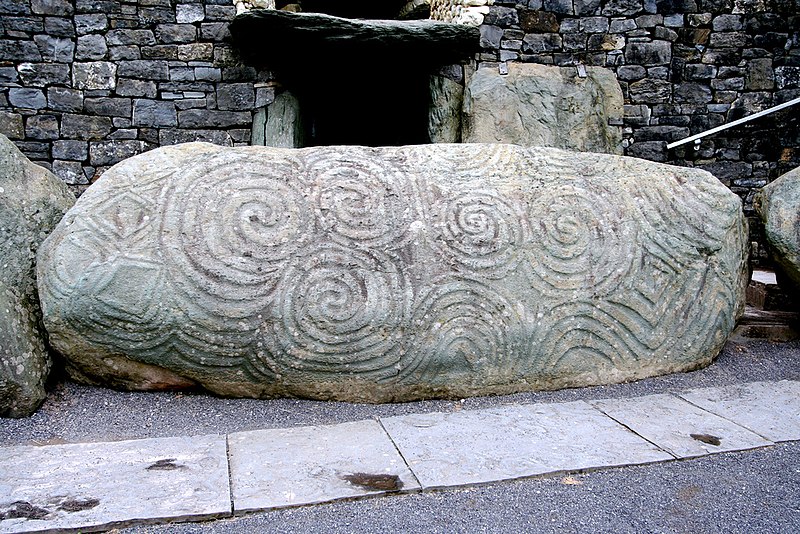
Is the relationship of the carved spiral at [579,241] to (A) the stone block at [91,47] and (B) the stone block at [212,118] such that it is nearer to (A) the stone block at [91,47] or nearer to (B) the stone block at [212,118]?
(B) the stone block at [212,118]

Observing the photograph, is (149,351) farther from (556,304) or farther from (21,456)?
(556,304)

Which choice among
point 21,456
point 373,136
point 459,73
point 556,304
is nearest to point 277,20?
point 459,73

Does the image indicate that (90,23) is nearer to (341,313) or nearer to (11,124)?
(11,124)

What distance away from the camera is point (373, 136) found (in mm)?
7977

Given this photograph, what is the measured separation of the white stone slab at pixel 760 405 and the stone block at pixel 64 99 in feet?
18.2

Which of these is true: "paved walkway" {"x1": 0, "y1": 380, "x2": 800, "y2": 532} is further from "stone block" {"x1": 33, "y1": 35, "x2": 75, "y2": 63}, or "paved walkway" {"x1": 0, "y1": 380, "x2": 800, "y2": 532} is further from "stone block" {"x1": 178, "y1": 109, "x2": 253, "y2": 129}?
"stone block" {"x1": 33, "y1": 35, "x2": 75, "y2": 63}

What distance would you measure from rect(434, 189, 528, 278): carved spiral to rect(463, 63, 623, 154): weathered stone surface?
3598 millimetres

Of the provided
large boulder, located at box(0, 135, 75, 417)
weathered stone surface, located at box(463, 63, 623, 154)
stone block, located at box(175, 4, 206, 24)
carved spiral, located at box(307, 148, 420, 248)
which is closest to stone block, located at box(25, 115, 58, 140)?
stone block, located at box(175, 4, 206, 24)

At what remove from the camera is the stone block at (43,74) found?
5742mm

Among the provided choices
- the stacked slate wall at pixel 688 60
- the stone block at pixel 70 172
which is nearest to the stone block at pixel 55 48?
the stone block at pixel 70 172

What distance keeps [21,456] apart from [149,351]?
1.85 ft

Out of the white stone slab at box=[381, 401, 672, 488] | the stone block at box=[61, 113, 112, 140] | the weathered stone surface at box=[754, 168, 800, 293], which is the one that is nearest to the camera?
the white stone slab at box=[381, 401, 672, 488]

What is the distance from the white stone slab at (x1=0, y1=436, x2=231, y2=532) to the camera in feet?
5.51

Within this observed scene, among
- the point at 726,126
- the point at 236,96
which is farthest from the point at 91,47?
the point at 726,126
